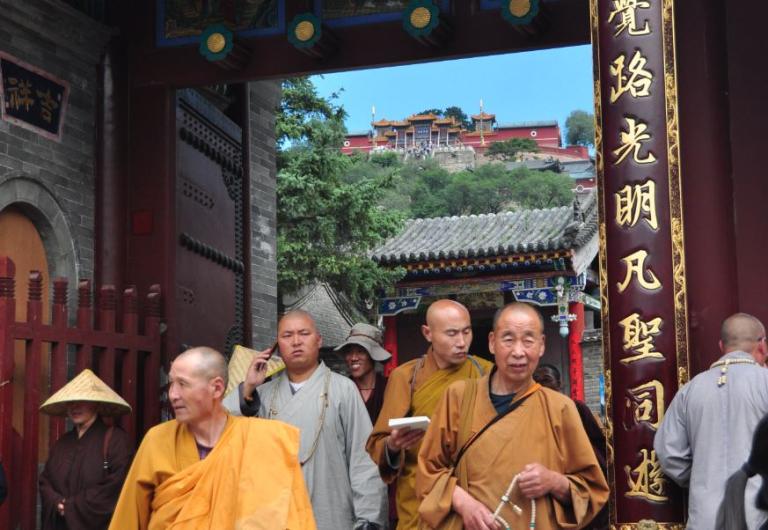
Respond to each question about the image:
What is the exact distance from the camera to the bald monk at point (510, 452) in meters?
4.77

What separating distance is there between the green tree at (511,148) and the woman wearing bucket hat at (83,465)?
241 ft

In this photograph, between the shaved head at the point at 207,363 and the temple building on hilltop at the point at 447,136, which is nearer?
the shaved head at the point at 207,363

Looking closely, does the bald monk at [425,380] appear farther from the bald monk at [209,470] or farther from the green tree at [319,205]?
the green tree at [319,205]

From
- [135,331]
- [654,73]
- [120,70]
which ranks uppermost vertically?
[120,70]

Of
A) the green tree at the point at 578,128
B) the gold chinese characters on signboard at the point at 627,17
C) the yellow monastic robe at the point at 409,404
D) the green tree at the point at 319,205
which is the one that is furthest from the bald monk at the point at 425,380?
the green tree at the point at 578,128

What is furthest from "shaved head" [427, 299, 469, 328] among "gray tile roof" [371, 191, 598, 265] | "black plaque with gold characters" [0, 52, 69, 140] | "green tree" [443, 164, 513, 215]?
"green tree" [443, 164, 513, 215]

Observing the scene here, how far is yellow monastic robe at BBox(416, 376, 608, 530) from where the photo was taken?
188 inches

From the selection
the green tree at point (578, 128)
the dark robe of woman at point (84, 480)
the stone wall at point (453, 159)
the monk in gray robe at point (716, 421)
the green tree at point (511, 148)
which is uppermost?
the green tree at point (578, 128)

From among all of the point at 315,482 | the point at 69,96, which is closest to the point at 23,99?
the point at 69,96

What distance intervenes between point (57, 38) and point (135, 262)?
1.62 metres

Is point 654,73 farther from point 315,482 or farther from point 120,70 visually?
point 120,70

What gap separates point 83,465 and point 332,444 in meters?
1.44

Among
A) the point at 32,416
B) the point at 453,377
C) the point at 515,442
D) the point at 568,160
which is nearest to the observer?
the point at 515,442

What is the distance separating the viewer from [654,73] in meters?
6.05
